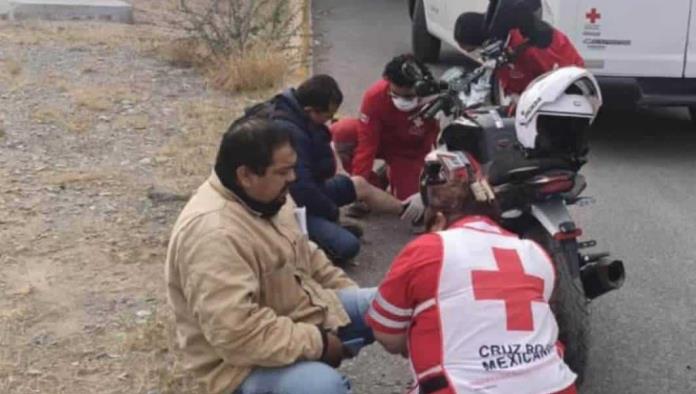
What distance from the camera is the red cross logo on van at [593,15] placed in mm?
8023

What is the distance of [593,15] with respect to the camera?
8.03 meters

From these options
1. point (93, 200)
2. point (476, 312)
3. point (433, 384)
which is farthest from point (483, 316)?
point (93, 200)

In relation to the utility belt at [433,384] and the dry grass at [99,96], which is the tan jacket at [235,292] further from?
the dry grass at [99,96]

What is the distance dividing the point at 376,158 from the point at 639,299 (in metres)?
1.82

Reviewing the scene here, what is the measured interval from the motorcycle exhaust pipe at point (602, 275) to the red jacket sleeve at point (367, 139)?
7.12 ft

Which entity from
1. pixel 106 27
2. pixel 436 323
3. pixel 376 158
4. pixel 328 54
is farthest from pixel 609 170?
pixel 106 27

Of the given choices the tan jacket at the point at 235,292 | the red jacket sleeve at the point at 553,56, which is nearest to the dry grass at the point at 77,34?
the red jacket sleeve at the point at 553,56

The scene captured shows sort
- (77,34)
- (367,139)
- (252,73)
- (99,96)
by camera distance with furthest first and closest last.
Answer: (77,34) → (252,73) → (99,96) → (367,139)

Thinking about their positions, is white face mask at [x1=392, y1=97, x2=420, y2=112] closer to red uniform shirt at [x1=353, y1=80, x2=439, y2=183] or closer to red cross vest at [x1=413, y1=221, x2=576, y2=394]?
red uniform shirt at [x1=353, y1=80, x2=439, y2=183]

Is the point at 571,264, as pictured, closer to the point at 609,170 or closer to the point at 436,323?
the point at 436,323

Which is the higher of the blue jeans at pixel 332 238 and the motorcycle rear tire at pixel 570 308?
the motorcycle rear tire at pixel 570 308

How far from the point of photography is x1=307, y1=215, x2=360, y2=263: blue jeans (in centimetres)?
585

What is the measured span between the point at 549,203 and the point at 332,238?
1566mm

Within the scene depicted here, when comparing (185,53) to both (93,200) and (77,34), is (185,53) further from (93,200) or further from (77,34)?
(93,200)
